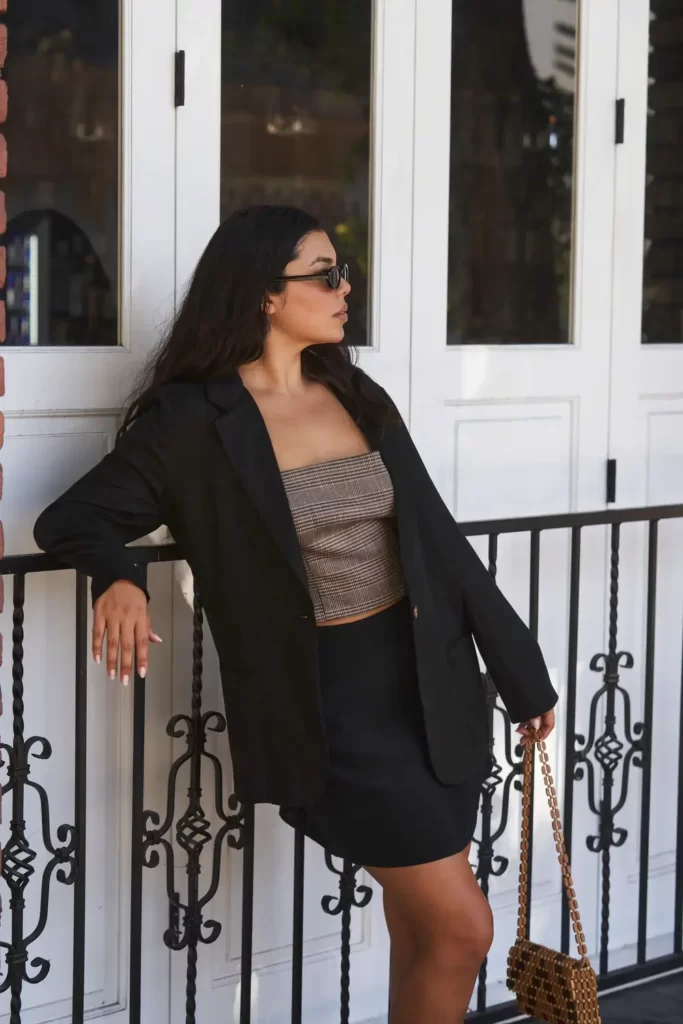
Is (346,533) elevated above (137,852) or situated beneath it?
elevated above

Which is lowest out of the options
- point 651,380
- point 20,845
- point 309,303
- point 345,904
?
point 345,904

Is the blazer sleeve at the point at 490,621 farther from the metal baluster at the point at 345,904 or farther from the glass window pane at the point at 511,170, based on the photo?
the glass window pane at the point at 511,170

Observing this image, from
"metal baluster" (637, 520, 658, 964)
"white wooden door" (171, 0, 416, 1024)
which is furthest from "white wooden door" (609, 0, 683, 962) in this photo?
"white wooden door" (171, 0, 416, 1024)

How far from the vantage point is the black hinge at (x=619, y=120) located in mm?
3625

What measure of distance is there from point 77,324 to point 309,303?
57 cm

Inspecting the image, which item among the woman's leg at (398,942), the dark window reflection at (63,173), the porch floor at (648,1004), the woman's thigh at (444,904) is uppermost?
the dark window reflection at (63,173)

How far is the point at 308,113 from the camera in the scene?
3.12m

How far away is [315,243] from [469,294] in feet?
3.33

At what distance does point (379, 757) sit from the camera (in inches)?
95.0

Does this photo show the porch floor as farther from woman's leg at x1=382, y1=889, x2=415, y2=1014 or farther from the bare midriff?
the bare midriff

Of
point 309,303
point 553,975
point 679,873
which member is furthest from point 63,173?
point 679,873

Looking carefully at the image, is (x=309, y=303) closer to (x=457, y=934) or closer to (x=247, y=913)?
(x=457, y=934)

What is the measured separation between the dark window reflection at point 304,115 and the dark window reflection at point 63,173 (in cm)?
28

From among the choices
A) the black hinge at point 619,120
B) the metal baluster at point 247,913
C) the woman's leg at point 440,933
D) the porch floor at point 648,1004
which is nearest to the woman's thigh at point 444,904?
the woman's leg at point 440,933
